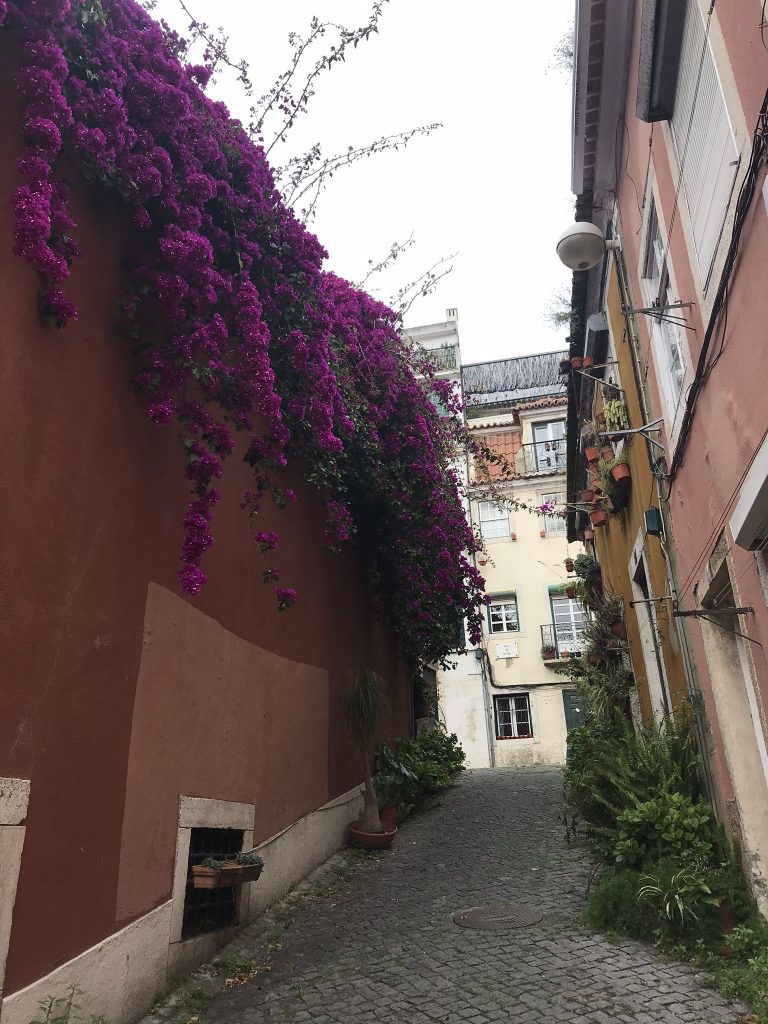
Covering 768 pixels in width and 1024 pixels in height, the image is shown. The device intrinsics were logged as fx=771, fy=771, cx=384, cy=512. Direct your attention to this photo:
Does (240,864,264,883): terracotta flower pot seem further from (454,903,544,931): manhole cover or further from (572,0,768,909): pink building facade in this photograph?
(572,0,768,909): pink building facade

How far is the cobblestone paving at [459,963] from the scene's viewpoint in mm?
4055

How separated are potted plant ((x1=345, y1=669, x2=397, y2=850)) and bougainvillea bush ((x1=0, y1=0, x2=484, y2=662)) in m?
2.08

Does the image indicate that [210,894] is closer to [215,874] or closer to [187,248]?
[215,874]

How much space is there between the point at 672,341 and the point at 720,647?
2313mm

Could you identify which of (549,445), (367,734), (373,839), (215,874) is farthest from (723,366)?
(549,445)

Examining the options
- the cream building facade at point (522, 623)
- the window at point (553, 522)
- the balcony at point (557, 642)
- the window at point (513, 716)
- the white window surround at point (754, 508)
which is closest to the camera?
the white window surround at point (754, 508)

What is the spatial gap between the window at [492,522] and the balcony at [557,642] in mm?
3058

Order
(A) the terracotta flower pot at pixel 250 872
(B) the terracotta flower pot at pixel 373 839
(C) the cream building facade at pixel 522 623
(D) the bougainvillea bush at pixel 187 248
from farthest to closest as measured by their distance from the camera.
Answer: (C) the cream building facade at pixel 522 623, (B) the terracotta flower pot at pixel 373 839, (A) the terracotta flower pot at pixel 250 872, (D) the bougainvillea bush at pixel 187 248

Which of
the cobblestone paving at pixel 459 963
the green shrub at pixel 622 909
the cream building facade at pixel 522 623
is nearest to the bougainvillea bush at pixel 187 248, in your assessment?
the cobblestone paving at pixel 459 963

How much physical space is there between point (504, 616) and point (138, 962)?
18.4 m

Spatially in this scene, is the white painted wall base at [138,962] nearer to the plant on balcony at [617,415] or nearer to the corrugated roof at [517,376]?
the plant on balcony at [617,415]

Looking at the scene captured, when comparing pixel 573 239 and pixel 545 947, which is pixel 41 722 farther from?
pixel 573 239

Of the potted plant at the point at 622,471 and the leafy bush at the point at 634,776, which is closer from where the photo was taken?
the leafy bush at the point at 634,776

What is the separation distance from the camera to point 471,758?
2061cm
